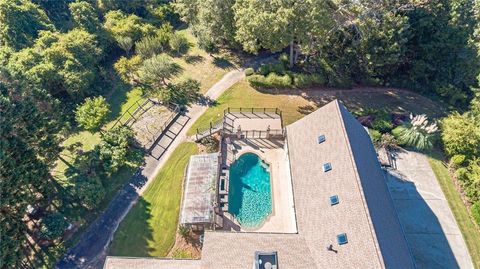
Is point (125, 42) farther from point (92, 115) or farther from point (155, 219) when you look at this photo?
point (155, 219)

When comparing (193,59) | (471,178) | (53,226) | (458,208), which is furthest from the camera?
(193,59)

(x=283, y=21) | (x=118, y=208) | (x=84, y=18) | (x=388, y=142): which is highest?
(x=84, y=18)

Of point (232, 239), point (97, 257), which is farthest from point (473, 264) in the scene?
point (97, 257)

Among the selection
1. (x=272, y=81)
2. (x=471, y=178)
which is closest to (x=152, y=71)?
(x=272, y=81)

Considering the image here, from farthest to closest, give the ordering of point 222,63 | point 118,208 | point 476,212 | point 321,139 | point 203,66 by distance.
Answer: point 222,63, point 203,66, point 118,208, point 476,212, point 321,139

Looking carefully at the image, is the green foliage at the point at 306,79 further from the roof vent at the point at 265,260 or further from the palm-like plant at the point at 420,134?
the roof vent at the point at 265,260

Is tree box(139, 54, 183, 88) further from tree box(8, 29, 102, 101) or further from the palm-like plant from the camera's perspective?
the palm-like plant
